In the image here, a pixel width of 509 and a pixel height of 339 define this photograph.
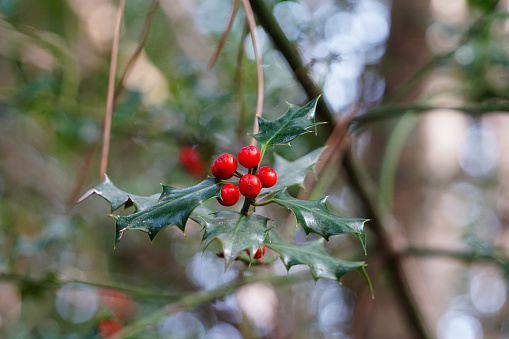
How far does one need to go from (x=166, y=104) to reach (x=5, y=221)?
0.95 meters

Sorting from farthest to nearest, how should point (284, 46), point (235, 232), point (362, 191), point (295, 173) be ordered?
point (362, 191) < point (284, 46) < point (295, 173) < point (235, 232)

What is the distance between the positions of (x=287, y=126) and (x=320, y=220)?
0.39ft

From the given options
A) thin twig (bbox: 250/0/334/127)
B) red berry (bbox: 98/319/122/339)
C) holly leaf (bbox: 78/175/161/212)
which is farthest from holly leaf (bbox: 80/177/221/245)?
red berry (bbox: 98/319/122/339)

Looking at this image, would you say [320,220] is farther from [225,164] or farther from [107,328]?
[107,328]

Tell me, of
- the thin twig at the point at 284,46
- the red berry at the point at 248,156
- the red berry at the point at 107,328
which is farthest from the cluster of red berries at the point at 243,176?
the red berry at the point at 107,328

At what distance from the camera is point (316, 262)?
1.75 ft

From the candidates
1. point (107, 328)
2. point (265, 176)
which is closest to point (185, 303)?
point (107, 328)

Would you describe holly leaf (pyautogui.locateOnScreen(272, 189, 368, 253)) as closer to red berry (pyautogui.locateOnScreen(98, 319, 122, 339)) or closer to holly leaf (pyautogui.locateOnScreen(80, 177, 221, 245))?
holly leaf (pyautogui.locateOnScreen(80, 177, 221, 245))

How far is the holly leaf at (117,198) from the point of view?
1.63 feet

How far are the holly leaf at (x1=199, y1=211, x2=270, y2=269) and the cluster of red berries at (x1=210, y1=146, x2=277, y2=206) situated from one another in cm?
2

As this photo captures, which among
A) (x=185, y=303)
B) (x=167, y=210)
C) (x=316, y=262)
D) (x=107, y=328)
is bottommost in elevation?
(x=107, y=328)

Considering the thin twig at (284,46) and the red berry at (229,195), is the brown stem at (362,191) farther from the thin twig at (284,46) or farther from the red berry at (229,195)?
the red berry at (229,195)

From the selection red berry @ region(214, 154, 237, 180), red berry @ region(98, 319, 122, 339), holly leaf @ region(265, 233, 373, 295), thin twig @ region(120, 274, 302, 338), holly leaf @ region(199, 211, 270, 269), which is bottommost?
red berry @ region(98, 319, 122, 339)

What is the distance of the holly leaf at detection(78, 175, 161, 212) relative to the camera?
0.50m
